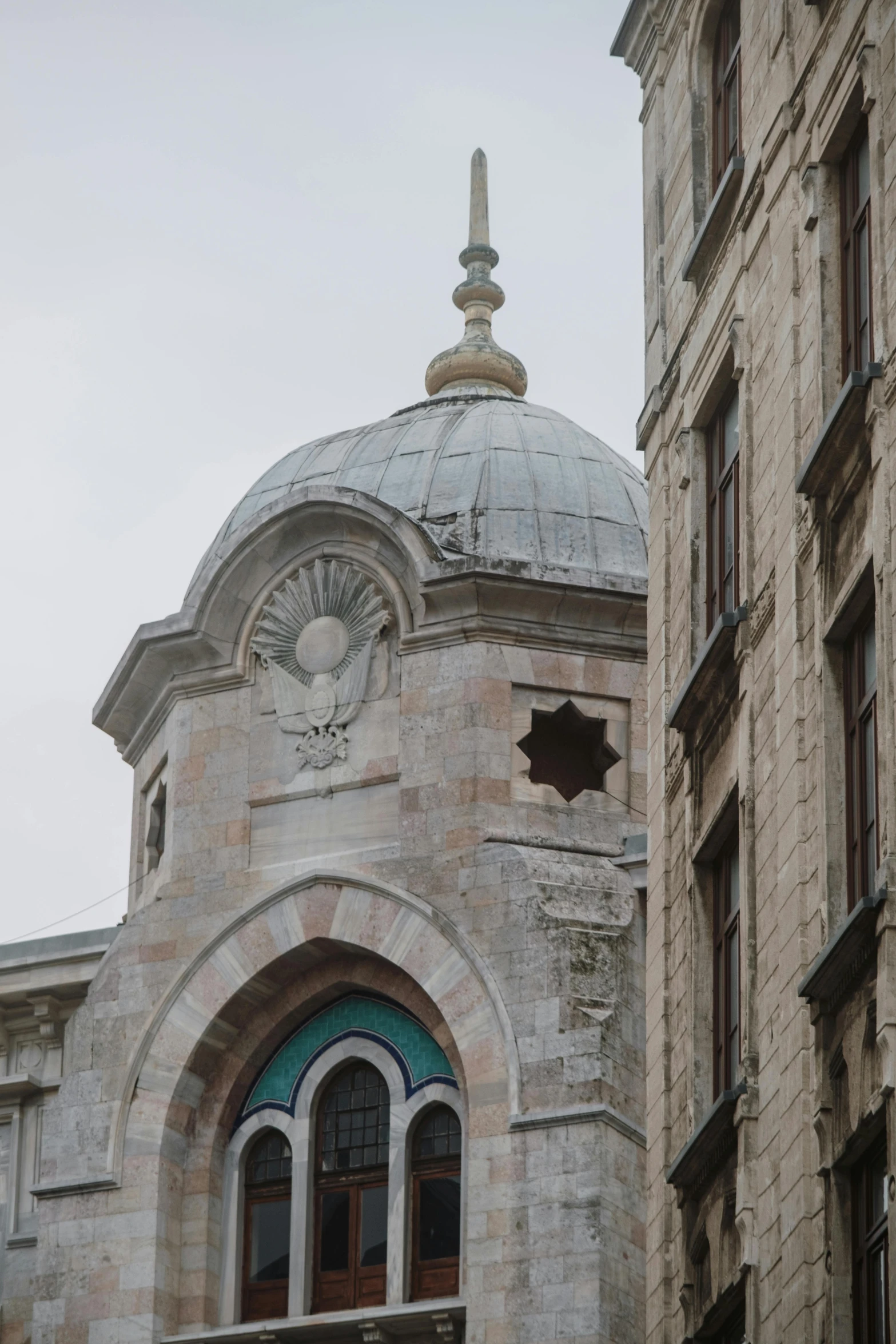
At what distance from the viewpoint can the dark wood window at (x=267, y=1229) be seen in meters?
34.6

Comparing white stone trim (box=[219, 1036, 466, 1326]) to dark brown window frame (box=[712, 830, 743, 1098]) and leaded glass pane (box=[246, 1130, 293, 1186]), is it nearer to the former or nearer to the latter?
leaded glass pane (box=[246, 1130, 293, 1186])

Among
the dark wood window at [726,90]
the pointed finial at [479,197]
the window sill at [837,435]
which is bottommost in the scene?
the window sill at [837,435]

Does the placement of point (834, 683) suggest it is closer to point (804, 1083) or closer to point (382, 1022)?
point (804, 1083)

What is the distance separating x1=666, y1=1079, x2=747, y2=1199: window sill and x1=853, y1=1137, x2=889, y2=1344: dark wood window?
2.50m

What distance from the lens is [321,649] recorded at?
36.8 m

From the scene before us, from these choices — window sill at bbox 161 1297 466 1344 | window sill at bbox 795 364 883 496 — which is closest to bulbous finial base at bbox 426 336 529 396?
window sill at bbox 161 1297 466 1344

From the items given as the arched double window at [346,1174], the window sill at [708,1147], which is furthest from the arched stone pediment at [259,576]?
the window sill at [708,1147]

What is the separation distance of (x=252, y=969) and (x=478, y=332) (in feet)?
37.8

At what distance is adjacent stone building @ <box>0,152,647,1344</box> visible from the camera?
33188 mm

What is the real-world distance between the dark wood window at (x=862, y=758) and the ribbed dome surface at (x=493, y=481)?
45.5ft

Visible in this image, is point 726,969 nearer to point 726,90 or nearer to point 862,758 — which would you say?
point 862,758

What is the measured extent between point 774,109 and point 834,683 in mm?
5930

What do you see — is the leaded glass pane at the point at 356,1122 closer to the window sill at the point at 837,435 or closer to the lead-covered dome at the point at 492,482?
the lead-covered dome at the point at 492,482

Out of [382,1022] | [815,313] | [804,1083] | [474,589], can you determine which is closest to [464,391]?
[474,589]
